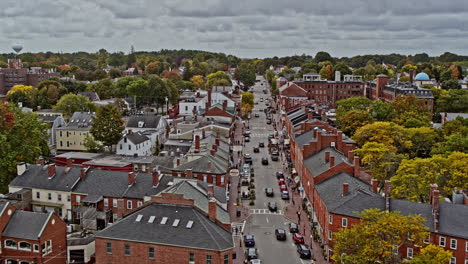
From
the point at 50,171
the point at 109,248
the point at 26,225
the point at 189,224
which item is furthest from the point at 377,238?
the point at 50,171

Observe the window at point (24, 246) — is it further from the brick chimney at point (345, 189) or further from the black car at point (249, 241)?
the brick chimney at point (345, 189)

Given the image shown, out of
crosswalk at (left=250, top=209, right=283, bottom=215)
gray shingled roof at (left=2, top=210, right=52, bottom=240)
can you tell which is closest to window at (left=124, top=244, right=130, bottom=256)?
gray shingled roof at (left=2, top=210, right=52, bottom=240)


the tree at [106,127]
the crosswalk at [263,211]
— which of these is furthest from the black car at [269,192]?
the tree at [106,127]

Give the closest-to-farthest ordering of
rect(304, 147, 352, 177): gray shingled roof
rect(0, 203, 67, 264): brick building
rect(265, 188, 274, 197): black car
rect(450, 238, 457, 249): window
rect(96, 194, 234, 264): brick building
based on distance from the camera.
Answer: rect(96, 194, 234, 264): brick building → rect(450, 238, 457, 249): window → rect(0, 203, 67, 264): brick building → rect(304, 147, 352, 177): gray shingled roof → rect(265, 188, 274, 197): black car

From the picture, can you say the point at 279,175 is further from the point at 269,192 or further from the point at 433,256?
the point at 433,256

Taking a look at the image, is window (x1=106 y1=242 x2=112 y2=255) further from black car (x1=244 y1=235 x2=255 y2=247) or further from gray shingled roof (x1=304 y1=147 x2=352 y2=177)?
gray shingled roof (x1=304 y1=147 x2=352 y2=177)

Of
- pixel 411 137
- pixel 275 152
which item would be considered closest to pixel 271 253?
pixel 411 137

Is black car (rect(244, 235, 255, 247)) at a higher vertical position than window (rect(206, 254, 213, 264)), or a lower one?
lower

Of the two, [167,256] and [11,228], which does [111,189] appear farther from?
[167,256]
